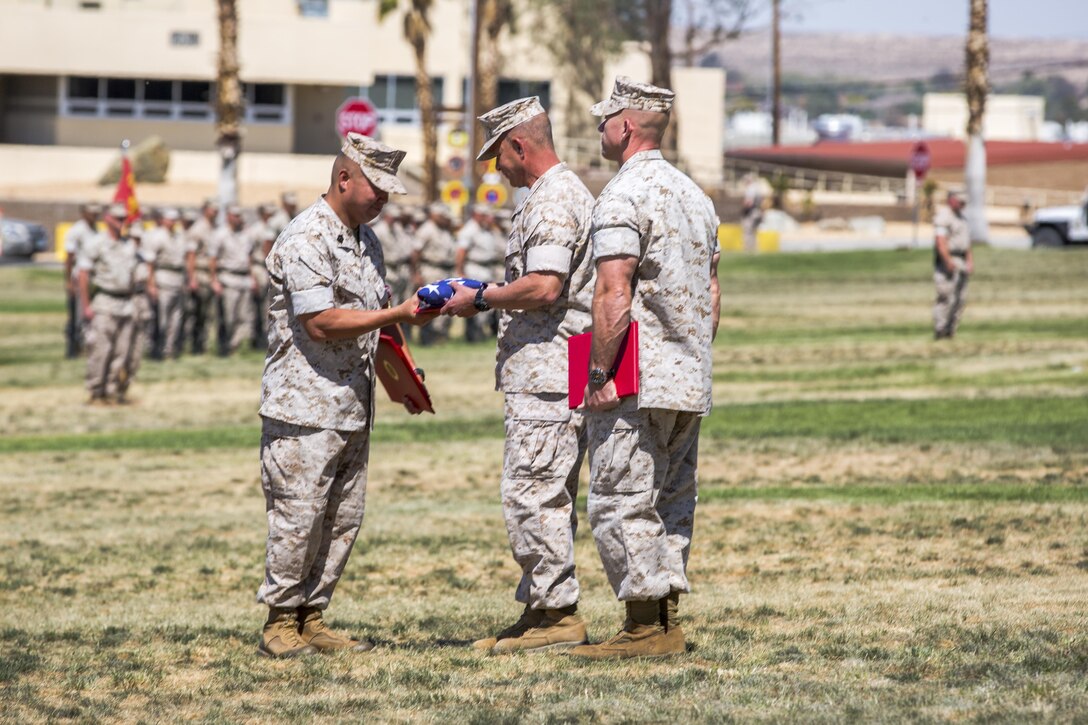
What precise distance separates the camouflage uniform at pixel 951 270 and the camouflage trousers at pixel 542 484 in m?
15.8

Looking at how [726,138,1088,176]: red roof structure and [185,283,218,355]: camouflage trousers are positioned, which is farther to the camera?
[726,138,1088,176]: red roof structure

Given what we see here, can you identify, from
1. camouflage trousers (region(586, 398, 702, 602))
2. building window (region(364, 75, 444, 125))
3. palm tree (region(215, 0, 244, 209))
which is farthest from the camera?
building window (region(364, 75, 444, 125))

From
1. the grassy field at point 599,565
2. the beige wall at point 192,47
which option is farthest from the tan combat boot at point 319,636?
the beige wall at point 192,47

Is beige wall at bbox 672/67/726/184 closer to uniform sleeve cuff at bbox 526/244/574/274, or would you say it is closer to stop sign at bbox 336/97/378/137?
stop sign at bbox 336/97/378/137

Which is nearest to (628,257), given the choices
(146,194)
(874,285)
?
(874,285)

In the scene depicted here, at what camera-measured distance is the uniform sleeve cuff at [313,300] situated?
6591 millimetres

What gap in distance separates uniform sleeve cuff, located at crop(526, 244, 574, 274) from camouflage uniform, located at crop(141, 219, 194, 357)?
18386 millimetres

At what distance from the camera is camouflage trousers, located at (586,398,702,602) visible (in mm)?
6176

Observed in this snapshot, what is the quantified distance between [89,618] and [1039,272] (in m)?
29.9

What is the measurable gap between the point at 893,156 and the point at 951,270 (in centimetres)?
6110

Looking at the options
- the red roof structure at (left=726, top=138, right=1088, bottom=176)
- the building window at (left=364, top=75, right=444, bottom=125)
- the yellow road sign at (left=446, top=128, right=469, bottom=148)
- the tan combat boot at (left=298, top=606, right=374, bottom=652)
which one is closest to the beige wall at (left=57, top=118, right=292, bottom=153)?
the building window at (left=364, top=75, right=444, bottom=125)

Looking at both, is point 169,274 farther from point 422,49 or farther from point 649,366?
point 422,49

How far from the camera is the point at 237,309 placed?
80.3ft

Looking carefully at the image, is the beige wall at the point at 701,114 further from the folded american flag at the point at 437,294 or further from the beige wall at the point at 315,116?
the folded american flag at the point at 437,294
